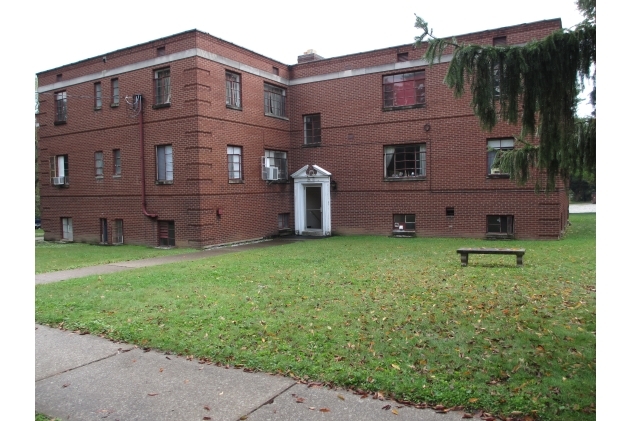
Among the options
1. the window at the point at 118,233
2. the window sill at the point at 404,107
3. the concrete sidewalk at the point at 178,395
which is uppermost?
the window sill at the point at 404,107

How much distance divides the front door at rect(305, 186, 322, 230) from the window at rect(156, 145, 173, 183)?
6.31 m

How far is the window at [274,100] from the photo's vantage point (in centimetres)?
2130

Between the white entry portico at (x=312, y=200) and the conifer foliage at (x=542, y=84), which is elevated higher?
the conifer foliage at (x=542, y=84)

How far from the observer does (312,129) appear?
72.7 feet

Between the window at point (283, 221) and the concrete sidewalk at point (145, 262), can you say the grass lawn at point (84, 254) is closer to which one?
the concrete sidewalk at point (145, 262)

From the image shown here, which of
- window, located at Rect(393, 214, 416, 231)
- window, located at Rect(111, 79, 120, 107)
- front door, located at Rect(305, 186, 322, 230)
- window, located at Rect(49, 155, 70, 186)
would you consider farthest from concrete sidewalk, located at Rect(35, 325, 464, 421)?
window, located at Rect(49, 155, 70, 186)

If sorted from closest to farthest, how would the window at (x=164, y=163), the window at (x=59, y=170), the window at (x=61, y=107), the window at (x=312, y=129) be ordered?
the window at (x=164, y=163)
the window at (x=312, y=129)
the window at (x=61, y=107)
the window at (x=59, y=170)

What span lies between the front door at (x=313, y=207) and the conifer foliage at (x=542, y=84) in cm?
1615

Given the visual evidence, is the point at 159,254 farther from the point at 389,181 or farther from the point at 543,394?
the point at 543,394

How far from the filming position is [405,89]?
1994 centimetres

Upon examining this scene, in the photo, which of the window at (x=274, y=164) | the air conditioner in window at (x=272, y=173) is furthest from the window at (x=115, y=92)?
the air conditioner in window at (x=272, y=173)

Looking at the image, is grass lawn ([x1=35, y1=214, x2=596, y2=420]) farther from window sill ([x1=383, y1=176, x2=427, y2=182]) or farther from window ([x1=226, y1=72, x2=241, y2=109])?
window ([x1=226, y1=72, x2=241, y2=109])

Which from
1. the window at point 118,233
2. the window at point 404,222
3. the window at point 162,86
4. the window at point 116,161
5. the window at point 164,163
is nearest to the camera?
A: the window at point 162,86

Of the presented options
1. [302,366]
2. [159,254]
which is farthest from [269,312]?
[159,254]
